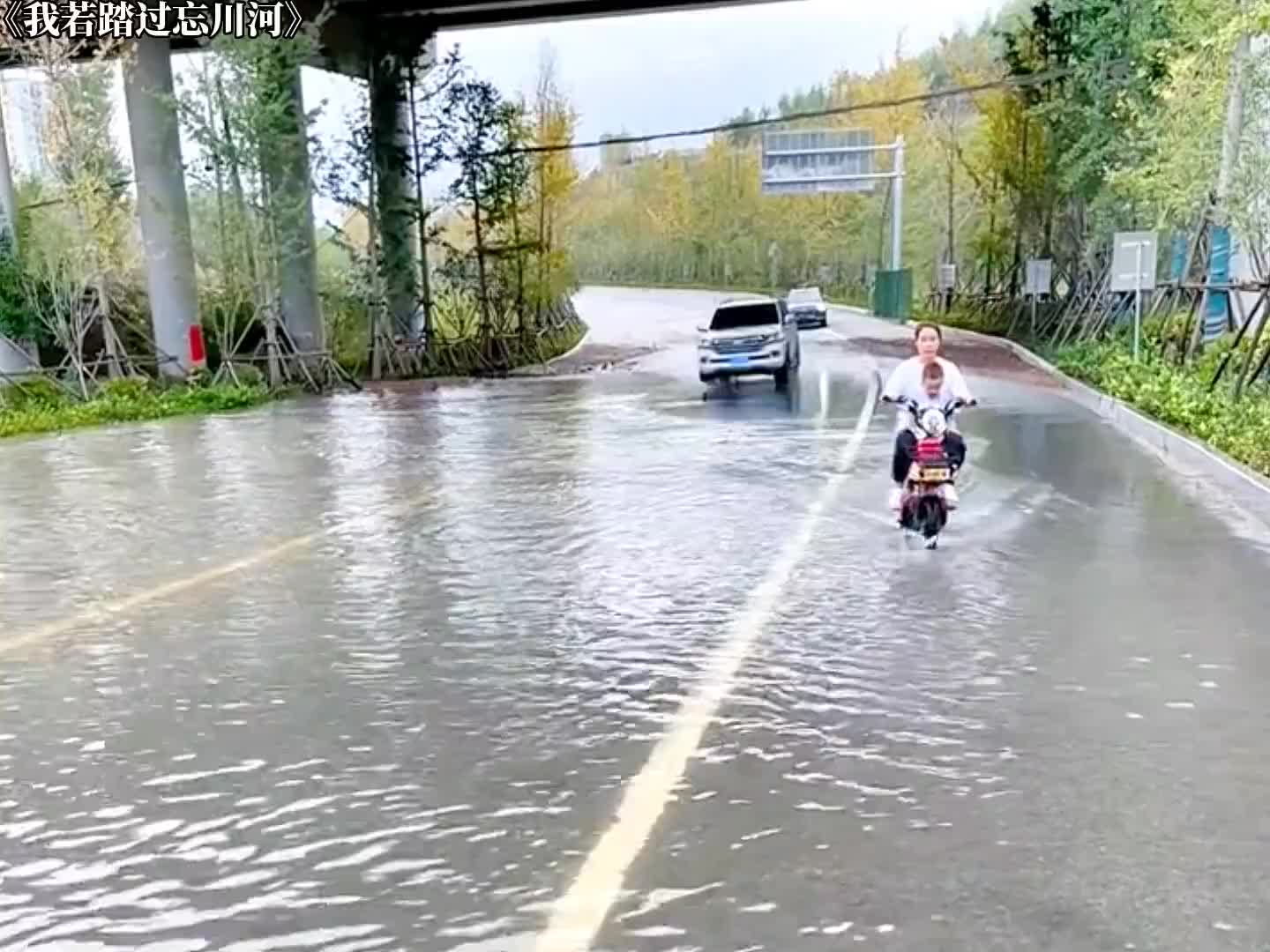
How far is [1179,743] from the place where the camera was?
169 inches

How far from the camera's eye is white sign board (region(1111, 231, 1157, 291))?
16469 millimetres

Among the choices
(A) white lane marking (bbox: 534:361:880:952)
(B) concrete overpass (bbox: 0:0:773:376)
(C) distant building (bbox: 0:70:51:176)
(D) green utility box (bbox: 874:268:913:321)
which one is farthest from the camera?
(D) green utility box (bbox: 874:268:913:321)

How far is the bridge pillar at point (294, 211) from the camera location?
2180 centimetres

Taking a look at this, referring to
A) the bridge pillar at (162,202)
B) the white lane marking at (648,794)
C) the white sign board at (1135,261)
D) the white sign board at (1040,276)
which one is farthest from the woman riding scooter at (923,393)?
the white sign board at (1040,276)

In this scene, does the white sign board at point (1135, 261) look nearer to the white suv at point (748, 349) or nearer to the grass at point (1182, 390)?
the grass at point (1182, 390)

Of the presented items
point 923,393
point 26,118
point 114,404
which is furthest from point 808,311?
point 923,393

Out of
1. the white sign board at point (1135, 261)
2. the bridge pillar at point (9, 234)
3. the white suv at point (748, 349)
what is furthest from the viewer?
the bridge pillar at point (9, 234)

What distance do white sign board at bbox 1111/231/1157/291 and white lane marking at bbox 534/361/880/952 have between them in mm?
11910

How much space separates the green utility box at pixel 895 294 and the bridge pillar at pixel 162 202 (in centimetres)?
2755

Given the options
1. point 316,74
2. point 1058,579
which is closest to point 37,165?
point 316,74

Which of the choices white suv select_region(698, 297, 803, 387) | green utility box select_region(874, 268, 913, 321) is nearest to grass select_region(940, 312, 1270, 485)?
white suv select_region(698, 297, 803, 387)

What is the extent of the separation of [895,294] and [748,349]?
25.0m

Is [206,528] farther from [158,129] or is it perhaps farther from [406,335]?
[406,335]

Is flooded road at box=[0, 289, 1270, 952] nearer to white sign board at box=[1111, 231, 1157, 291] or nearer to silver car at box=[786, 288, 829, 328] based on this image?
white sign board at box=[1111, 231, 1157, 291]
